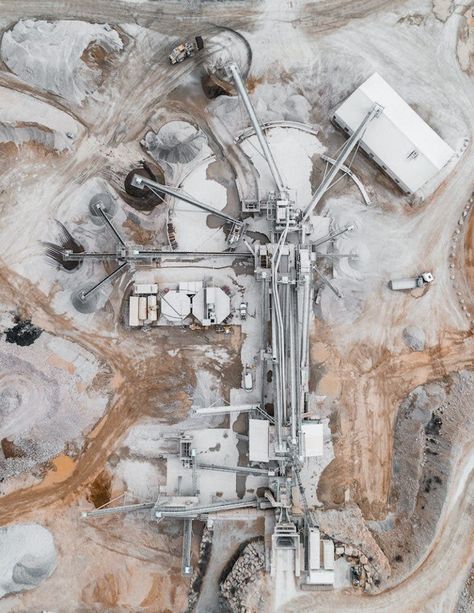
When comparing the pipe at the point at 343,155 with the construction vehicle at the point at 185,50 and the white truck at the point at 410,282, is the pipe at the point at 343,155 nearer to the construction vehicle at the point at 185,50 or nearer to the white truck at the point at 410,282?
the white truck at the point at 410,282

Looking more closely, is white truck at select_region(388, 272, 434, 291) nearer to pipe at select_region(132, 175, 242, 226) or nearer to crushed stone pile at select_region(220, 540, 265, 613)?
pipe at select_region(132, 175, 242, 226)

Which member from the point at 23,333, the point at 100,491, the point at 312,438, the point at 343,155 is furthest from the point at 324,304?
the point at 23,333

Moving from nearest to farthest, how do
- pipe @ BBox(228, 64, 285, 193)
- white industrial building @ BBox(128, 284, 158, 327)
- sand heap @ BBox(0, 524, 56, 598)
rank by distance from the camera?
pipe @ BBox(228, 64, 285, 193), sand heap @ BBox(0, 524, 56, 598), white industrial building @ BBox(128, 284, 158, 327)

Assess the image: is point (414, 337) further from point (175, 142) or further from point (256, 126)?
point (175, 142)

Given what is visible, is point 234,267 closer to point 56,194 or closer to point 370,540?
point 56,194

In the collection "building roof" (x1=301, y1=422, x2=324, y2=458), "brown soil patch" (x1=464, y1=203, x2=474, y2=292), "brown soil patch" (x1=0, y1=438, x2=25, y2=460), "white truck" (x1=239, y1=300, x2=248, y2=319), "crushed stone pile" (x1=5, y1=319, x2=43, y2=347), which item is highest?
"brown soil patch" (x1=464, y1=203, x2=474, y2=292)

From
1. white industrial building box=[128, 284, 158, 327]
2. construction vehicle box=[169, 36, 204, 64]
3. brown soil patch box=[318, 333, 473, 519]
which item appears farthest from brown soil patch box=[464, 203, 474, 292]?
construction vehicle box=[169, 36, 204, 64]
